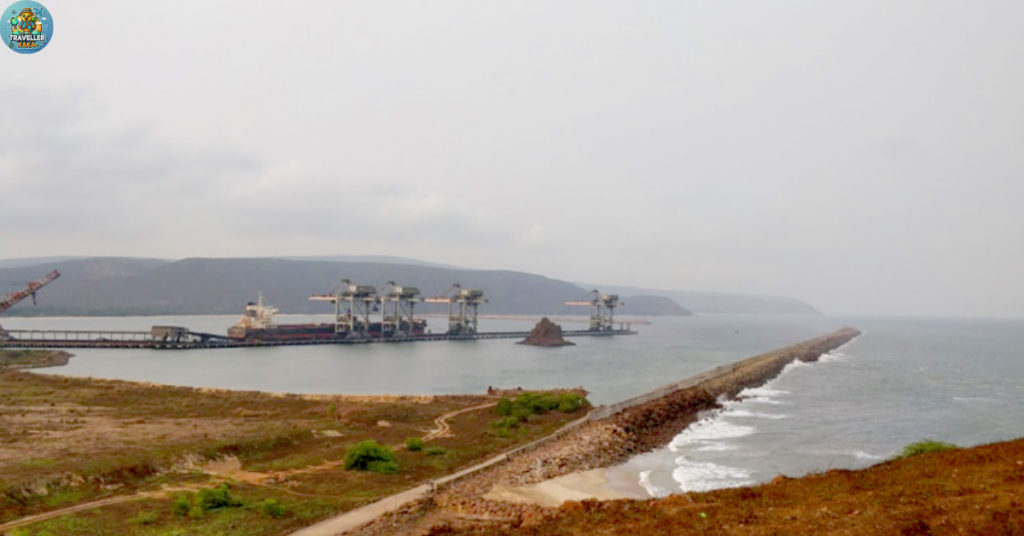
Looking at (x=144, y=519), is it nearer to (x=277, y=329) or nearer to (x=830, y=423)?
(x=830, y=423)

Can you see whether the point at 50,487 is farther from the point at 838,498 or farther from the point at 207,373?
the point at 207,373

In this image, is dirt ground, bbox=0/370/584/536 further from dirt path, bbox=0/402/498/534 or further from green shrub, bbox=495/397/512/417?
green shrub, bbox=495/397/512/417

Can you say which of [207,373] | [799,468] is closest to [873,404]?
[799,468]

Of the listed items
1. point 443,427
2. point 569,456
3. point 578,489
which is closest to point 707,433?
point 569,456

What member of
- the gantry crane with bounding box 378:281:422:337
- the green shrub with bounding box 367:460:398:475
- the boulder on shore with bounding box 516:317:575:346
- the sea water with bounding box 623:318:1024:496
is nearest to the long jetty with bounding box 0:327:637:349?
the gantry crane with bounding box 378:281:422:337

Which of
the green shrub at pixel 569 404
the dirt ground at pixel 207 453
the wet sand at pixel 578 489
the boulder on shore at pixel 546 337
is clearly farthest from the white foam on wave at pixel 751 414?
the boulder on shore at pixel 546 337

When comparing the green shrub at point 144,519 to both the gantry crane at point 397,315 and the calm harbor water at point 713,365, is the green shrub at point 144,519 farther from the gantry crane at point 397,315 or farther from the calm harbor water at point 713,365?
the gantry crane at point 397,315
